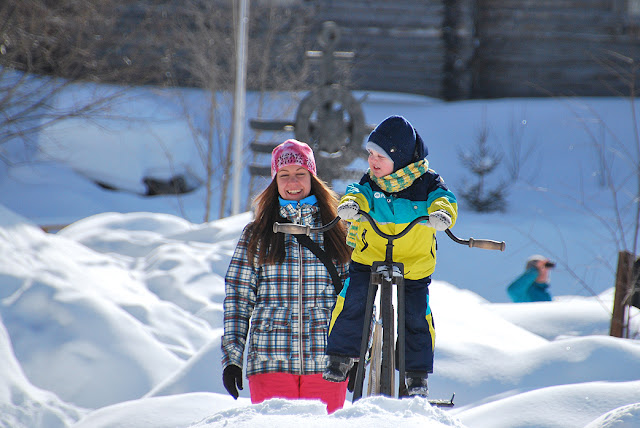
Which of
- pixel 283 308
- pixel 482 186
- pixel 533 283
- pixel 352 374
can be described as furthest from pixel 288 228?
pixel 482 186

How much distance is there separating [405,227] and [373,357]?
582mm

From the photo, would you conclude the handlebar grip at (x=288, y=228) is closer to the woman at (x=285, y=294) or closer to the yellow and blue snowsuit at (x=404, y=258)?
the yellow and blue snowsuit at (x=404, y=258)

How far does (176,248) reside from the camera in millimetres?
7395

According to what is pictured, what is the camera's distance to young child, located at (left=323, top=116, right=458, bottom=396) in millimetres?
2408

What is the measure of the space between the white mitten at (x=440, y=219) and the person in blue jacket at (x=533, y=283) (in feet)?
15.6

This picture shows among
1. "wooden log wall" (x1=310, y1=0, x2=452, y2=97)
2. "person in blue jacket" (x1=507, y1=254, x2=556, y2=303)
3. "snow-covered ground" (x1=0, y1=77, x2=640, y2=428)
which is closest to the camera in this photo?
"snow-covered ground" (x1=0, y1=77, x2=640, y2=428)

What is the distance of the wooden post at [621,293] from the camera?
467cm

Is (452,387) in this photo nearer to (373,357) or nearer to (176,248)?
(373,357)

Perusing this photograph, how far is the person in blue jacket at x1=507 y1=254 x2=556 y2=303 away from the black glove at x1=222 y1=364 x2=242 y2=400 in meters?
4.57

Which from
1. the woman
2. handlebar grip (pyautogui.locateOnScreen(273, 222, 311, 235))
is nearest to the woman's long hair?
the woman

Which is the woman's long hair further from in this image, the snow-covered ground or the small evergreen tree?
the small evergreen tree

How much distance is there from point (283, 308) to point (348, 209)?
2.23 feet

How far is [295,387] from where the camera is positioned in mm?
2783

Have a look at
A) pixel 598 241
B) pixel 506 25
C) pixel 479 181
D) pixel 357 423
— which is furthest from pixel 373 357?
pixel 506 25
